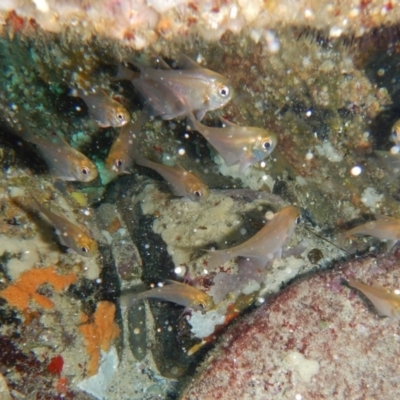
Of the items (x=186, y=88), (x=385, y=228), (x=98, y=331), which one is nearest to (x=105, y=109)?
(x=186, y=88)

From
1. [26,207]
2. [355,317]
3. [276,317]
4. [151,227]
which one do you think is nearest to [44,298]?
[26,207]

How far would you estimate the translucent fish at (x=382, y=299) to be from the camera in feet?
12.0

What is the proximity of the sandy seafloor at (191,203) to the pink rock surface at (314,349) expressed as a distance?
3 cm

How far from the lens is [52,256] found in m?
4.78

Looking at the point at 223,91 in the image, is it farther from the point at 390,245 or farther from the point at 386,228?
the point at 390,245

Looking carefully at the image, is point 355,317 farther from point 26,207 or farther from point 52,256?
point 26,207

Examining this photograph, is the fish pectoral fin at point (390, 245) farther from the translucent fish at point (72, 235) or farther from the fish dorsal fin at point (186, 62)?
the translucent fish at point (72, 235)

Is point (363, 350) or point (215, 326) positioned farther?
point (215, 326)

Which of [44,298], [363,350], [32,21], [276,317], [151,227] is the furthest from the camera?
[151,227]

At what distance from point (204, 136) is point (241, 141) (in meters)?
0.40

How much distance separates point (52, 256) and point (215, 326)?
228 cm

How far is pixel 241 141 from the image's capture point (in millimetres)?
3805

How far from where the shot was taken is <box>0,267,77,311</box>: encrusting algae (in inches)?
167

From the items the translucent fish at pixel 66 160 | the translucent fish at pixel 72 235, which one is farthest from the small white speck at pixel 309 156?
the translucent fish at pixel 72 235
